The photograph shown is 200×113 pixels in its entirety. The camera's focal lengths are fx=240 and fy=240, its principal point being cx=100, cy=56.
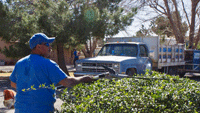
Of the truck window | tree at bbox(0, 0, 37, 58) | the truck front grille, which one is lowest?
the truck front grille

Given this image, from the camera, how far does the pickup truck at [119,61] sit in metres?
9.30

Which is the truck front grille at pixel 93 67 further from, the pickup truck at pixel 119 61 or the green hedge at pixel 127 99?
the green hedge at pixel 127 99

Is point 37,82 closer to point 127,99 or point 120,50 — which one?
point 127,99

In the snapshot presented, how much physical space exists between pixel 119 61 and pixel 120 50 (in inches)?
60.0

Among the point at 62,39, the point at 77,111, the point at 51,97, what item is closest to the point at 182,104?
the point at 77,111

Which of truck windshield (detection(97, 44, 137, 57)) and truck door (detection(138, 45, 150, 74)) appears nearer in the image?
truck door (detection(138, 45, 150, 74))

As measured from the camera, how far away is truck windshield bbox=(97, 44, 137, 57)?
10422 millimetres

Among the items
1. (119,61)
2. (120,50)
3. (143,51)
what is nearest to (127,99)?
(119,61)

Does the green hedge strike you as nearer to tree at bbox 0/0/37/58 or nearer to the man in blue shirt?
the man in blue shirt

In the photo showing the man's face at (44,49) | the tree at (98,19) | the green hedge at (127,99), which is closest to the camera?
the green hedge at (127,99)

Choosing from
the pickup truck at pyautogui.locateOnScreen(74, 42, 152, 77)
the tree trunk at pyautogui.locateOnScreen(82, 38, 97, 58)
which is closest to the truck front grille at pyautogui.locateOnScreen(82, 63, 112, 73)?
the pickup truck at pyautogui.locateOnScreen(74, 42, 152, 77)

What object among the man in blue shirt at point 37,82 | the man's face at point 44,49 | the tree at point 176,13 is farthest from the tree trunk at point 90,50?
the man in blue shirt at point 37,82

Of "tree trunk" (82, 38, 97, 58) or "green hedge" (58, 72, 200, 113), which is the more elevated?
"tree trunk" (82, 38, 97, 58)

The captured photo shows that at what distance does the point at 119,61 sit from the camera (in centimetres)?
912
